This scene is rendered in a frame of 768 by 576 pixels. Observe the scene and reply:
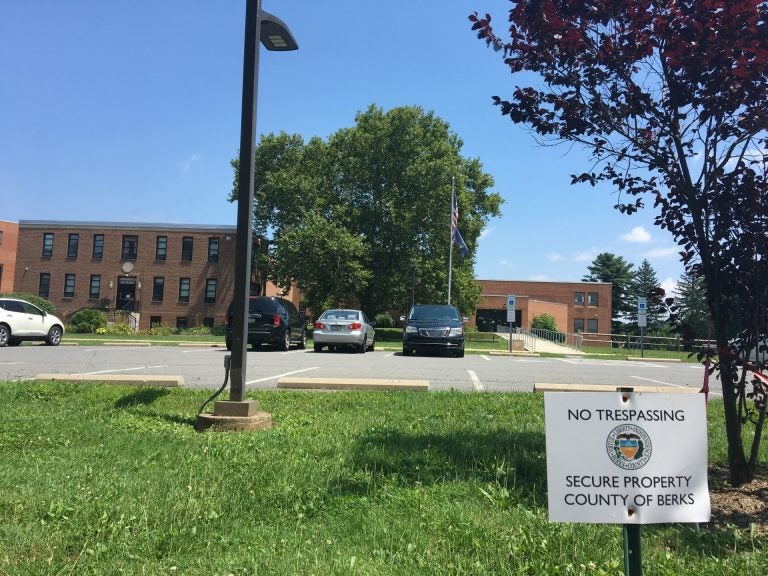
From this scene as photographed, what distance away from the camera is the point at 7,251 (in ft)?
188

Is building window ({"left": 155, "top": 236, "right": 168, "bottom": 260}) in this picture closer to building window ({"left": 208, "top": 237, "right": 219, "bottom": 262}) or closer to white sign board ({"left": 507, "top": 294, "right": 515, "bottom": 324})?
building window ({"left": 208, "top": 237, "right": 219, "bottom": 262})

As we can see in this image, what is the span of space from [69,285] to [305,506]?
46.6 metres

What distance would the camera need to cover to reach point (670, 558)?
2961 millimetres

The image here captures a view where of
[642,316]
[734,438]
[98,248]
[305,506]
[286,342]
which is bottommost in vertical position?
[305,506]

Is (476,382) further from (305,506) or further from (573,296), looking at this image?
(573,296)

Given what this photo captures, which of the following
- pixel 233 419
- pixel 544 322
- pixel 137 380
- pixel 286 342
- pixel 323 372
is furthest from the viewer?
pixel 544 322

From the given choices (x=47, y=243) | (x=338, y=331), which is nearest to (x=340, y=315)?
(x=338, y=331)

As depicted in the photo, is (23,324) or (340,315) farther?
(23,324)

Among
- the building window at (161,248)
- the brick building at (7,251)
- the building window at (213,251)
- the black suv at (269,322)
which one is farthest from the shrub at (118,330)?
the brick building at (7,251)

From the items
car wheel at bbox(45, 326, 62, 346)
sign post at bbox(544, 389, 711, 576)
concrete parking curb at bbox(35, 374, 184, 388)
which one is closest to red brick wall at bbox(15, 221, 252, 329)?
car wheel at bbox(45, 326, 62, 346)

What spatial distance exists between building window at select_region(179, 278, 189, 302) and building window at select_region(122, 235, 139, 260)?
4.14 metres

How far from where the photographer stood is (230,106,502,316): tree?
35312 millimetres

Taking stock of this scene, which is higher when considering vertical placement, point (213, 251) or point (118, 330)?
point (213, 251)

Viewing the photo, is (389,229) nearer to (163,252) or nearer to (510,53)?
(163,252)
